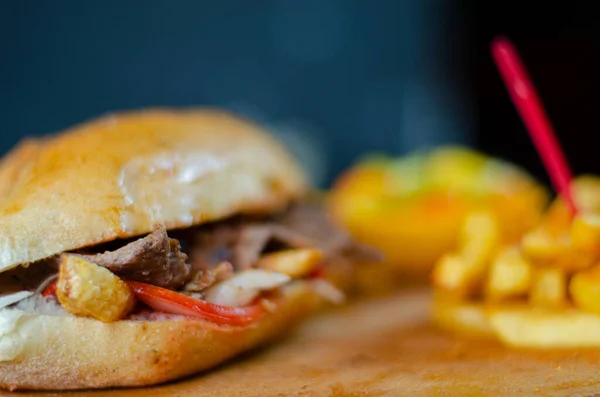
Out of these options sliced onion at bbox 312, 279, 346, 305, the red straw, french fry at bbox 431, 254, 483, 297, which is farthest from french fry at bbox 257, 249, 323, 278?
the red straw

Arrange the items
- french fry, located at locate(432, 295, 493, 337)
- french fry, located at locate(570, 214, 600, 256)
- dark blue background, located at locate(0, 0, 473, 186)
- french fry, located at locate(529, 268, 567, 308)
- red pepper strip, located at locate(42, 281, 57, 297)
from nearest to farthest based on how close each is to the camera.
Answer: red pepper strip, located at locate(42, 281, 57, 297)
french fry, located at locate(570, 214, 600, 256)
french fry, located at locate(529, 268, 567, 308)
french fry, located at locate(432, 295, 493, 337)
dark blue background, located at locate(0, 0, 473, 186)

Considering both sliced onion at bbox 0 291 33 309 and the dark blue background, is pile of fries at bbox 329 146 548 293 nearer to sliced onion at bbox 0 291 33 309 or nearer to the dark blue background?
sliced onion at bbox 0 291 33 309

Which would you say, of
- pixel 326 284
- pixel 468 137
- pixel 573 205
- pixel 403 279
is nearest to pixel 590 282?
pixel 573 205

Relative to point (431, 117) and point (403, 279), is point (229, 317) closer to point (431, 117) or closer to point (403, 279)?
point (403, 279)

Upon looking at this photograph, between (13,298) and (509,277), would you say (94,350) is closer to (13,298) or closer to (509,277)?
(13,298)

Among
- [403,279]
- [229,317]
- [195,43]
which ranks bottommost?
[229,317]

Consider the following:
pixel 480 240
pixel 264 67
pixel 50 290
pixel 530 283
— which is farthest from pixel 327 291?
pixel 264 67
